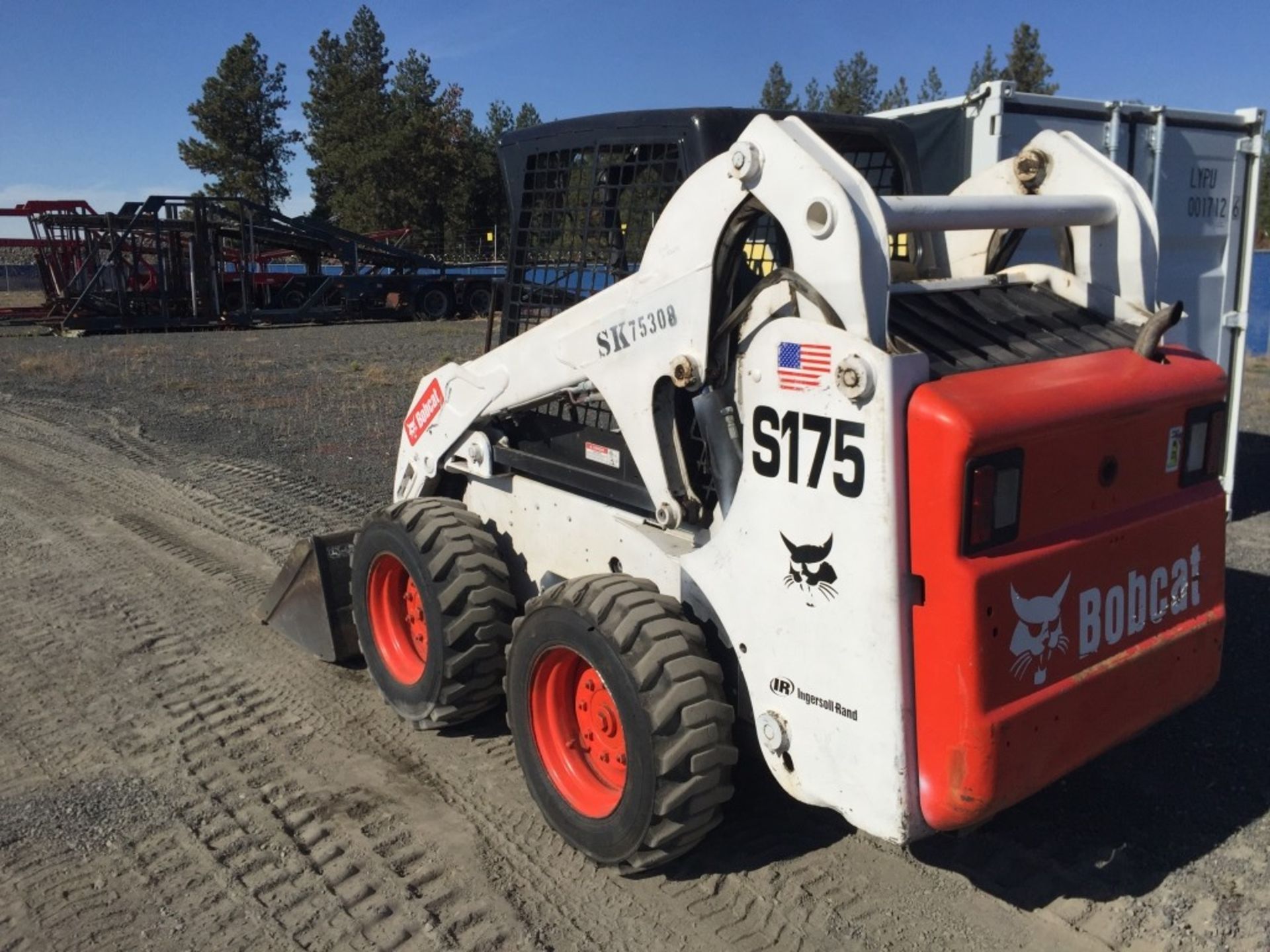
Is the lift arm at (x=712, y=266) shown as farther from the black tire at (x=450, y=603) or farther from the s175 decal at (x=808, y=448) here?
the black tire at (x=450, y=603)

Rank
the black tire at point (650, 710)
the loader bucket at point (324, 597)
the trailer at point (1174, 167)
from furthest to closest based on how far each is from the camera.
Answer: the trailer at point (1174, 167) → the loader bucket at point (324, 597) → the black tire at point (650, 710)

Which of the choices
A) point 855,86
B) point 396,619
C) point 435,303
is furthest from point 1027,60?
point 396,619

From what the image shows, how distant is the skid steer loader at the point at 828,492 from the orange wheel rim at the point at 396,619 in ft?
1.09

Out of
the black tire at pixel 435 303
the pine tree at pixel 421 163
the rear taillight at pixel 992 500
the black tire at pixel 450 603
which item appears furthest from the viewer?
the pine tree at pixel 421 163

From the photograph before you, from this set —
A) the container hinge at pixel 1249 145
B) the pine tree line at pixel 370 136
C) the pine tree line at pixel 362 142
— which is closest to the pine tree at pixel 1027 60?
the pine tree line at pixel 370 136

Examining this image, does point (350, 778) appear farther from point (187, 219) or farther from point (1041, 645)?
point (187, 219)

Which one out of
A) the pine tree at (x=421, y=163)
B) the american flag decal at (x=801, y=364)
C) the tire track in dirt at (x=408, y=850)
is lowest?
the tire track in dirt at (x=408, y=850)

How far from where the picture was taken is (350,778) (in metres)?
3.94

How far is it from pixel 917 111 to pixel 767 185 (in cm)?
433

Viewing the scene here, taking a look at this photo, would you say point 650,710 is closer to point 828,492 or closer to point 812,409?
point 828,492

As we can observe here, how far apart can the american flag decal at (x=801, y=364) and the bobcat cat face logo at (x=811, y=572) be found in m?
0.39

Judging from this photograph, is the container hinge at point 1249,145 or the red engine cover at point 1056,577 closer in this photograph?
the red engine cover at point 1056,577

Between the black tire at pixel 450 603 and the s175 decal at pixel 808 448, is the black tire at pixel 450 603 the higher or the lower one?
the lower one

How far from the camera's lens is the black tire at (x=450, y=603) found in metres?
3.87
